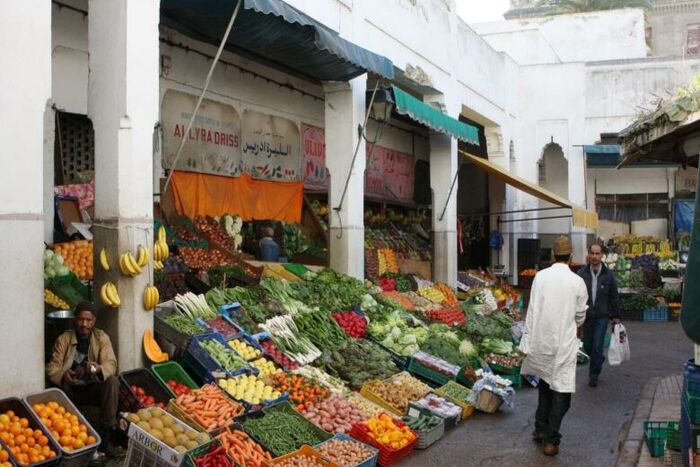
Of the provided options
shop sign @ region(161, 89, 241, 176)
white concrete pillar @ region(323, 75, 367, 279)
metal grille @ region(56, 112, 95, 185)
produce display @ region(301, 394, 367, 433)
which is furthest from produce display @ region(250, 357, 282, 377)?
shop sign @ region(161, 89, 241, 176)

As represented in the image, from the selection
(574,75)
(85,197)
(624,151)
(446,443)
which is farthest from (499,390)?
(574,75)

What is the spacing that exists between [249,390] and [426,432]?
5.44 feet

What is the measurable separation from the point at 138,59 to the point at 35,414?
321cm

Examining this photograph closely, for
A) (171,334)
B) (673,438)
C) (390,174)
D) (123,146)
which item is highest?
(390,174)

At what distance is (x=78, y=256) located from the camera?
7.70m

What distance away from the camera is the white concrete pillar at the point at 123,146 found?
20.3 ft

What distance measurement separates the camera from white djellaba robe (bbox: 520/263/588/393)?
19.1ft

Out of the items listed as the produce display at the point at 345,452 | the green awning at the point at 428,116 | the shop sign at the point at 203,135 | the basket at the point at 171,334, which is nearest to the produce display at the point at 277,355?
the basket at the point at 171,334

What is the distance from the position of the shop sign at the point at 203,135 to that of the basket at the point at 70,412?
552 cm

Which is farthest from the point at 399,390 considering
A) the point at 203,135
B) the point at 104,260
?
the point at 203,135

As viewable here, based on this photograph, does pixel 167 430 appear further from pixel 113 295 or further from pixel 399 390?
pixel 399 390

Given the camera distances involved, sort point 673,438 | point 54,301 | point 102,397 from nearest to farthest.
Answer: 1. point 673,438
2. point 102,397
3. point 54,301

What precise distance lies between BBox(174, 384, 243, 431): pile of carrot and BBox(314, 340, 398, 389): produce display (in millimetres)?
1920

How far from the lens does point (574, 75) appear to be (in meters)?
21.9
